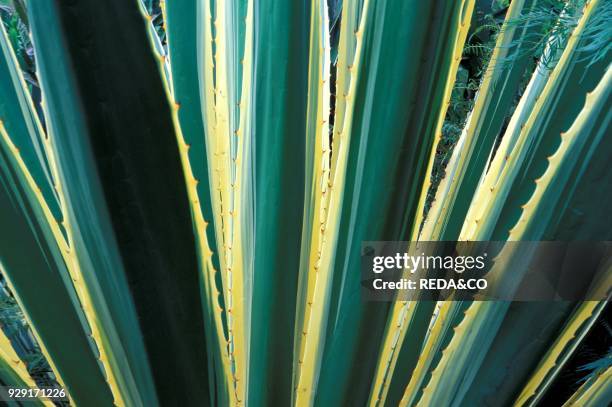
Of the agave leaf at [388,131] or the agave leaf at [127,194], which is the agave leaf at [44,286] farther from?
the agave leaf at [388,131]

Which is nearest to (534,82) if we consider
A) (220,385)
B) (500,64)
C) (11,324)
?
(500,64)

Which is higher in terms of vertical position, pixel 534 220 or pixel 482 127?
pixel 482 127

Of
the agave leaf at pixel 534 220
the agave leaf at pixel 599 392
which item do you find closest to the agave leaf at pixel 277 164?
the agave leaf at pixel 534 220

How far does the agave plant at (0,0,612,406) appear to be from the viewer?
31cm

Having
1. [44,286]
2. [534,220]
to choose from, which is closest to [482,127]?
[534,220]

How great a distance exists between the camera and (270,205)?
365mm

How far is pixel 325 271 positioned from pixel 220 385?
0.36 ft

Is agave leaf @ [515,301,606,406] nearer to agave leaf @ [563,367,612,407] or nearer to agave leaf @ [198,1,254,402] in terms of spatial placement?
agave leaf @ [563,367,612,407]

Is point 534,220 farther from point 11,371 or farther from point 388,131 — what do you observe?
point 11,371

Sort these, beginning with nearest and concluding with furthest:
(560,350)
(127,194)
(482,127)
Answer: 1. (127,194)
2. (560,350)
3. (482,127)

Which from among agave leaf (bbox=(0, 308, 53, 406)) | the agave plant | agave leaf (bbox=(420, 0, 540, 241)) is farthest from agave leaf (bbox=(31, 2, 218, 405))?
agave leaf (bbox=(420, 0, 540, 241))

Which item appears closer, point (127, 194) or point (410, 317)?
point (127, 194)

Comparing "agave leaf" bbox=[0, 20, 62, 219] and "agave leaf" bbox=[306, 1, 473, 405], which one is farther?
"agave leaf" bbox=[0, 20, 62, 219]

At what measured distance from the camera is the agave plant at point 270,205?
0.31 m
